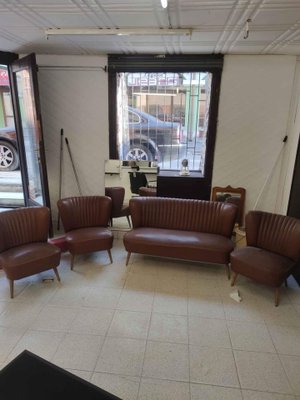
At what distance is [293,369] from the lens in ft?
6.42

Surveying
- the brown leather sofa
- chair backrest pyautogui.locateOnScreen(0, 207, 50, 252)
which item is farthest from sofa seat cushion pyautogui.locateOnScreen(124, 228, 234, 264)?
chair backrest pyautogui.locateOnScreen(0, 207, 50, 252)

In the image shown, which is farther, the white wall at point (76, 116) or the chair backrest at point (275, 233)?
the white wall at point (76, 116)

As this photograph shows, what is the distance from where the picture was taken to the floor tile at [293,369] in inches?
72.1

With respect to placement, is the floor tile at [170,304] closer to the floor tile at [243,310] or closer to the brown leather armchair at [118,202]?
the floor tile at [243,310]

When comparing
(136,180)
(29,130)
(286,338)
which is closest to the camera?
(286,338)

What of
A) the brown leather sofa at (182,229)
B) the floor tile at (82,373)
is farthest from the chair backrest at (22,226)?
the floor tile at (82,373)

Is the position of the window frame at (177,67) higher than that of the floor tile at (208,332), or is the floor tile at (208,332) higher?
the window frame at (177,67)

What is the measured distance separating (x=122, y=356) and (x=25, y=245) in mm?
1609

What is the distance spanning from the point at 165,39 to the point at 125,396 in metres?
3.22

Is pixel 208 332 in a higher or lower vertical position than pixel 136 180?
lower

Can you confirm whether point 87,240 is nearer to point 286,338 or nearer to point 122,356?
point 122,356

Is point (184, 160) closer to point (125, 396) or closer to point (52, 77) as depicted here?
point (52, 77)

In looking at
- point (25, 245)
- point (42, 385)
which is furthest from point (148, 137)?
point (42, 385)

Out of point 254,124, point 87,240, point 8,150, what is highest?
point 254,124
